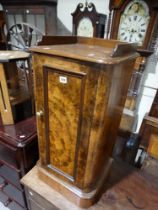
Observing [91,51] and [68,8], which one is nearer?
[91,51]

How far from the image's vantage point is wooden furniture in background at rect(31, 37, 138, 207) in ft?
1.73

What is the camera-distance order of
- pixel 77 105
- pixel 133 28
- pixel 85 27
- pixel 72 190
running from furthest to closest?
pixel 85 27 < pixel 133 28 < pixel 72 190 < pixel 77 105

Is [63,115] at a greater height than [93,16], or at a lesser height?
lesser

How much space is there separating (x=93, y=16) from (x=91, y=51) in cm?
92

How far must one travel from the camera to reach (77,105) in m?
0.60

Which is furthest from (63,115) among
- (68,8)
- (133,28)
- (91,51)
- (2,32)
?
(2,32)

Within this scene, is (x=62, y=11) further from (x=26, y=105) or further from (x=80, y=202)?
(x=80, y=202)

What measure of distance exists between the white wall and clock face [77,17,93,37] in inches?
8.1

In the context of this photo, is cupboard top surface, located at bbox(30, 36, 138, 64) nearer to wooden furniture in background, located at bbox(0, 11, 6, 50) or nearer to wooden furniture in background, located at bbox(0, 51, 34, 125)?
wooden furniture in background, located at bbox(0, 51, 34, 125)

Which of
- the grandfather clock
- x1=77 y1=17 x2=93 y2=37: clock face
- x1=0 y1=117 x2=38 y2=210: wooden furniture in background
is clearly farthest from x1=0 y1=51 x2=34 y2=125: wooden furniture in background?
the grandfather clock

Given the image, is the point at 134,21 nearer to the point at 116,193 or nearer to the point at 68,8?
the point at 68,8

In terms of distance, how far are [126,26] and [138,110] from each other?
92 cm

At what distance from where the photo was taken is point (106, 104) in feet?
1.82

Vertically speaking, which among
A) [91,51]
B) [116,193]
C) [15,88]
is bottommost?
[116,193]
